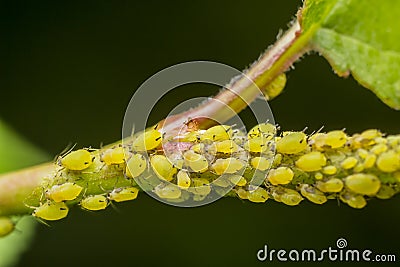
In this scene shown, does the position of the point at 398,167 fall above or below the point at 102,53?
below

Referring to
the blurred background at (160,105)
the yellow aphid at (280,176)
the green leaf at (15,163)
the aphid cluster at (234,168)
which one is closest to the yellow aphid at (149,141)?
the aphid cluster at (234,168)

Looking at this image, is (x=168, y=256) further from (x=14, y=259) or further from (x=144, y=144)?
(x=144, y=144)

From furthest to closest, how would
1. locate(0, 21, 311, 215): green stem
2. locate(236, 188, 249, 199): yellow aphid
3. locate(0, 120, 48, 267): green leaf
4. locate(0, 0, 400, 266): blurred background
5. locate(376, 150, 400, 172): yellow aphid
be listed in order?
locate(0, 0, 400, 266): blurred background, locate(0, 120, 48, 267): green leaf, locate(0, 21, 311, 215): green stem, locate(236, 188, 249, 199): yellow aphid, locate(376, 150, 400, 172): yellow aphid

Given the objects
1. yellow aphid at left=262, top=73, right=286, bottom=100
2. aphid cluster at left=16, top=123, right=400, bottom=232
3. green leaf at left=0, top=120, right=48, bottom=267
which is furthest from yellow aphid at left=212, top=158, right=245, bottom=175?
green leaf at left=0, top=120, right=48, bottom=267

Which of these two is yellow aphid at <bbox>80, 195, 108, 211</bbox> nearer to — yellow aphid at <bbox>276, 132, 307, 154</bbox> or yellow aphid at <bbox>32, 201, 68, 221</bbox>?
yellow aphid at <bbox>32, 201, 68, 221</bbox>

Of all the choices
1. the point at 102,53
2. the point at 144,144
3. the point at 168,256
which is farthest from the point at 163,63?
the point at 144,144
